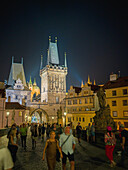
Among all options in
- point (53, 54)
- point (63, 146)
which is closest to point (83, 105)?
point (53, 54)

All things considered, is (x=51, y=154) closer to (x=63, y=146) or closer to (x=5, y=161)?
(x=63, y=146)

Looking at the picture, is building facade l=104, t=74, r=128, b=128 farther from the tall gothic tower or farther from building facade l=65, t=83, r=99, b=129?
the tall gothic tower

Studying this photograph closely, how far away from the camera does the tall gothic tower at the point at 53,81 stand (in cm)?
7525

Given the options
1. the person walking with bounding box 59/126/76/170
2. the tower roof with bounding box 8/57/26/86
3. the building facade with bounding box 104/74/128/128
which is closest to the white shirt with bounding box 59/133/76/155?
the person walking with bounding box 59/126/76/170

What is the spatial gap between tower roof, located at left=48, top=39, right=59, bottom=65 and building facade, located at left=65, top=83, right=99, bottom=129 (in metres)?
30.7

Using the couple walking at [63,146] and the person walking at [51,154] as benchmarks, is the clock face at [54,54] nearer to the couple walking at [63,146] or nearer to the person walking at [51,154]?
the couple walking at [63,146]

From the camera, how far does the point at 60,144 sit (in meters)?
6.59

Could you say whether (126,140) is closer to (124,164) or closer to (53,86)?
(124,164)

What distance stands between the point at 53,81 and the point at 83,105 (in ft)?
95.7

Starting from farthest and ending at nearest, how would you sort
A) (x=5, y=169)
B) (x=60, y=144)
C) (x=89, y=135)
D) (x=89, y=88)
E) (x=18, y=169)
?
(x=89, y=88)
(x=89, y=135)
(x=18, y=169)
(x=60, y=144)
(x=5, y=169)

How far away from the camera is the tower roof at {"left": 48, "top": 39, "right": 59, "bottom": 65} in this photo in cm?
8362

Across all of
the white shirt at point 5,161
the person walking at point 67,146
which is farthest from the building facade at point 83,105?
the white shirt at point 5,161

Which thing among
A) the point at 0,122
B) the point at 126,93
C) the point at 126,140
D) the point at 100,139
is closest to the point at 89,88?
the point at 126,93

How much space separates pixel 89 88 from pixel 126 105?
15.6m
